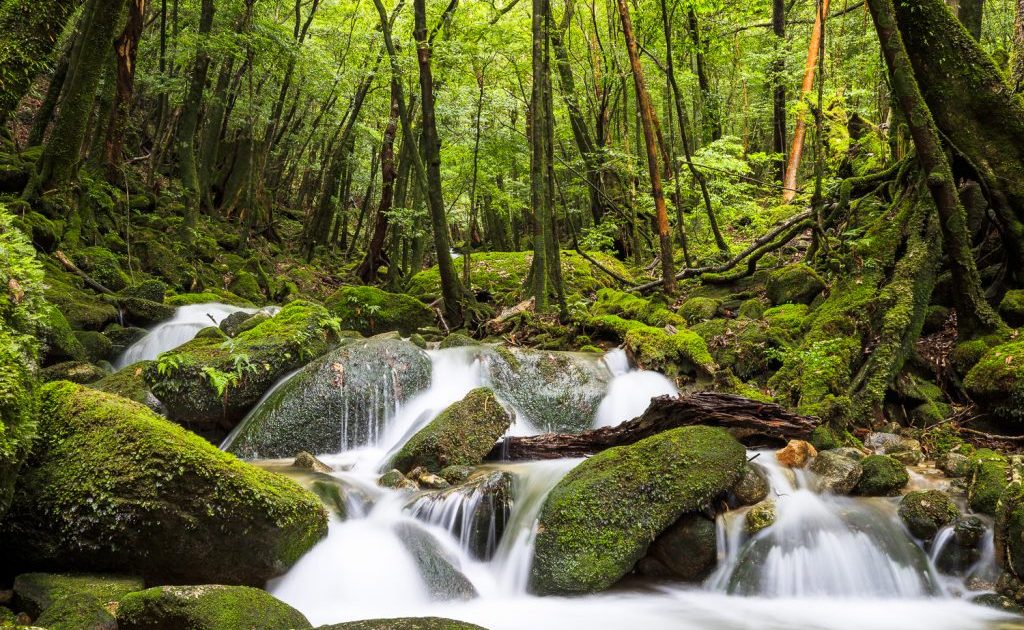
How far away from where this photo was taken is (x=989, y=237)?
25.1ft

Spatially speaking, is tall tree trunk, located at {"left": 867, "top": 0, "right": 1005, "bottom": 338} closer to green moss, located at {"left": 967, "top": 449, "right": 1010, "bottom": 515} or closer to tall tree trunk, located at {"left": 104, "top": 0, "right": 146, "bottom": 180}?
green moss, located at {"left": 967, "top": 449, "right": 1010, "bottom": 515}

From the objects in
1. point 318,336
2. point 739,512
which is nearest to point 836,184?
point 739,512

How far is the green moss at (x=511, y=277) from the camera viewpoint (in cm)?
1430

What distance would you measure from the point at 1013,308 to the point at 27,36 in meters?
15.3

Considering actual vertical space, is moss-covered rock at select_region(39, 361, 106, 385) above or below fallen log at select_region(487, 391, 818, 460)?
above

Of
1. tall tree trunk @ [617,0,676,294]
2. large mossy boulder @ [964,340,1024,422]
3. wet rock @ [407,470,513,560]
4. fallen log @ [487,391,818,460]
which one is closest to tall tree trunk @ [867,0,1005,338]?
large mossy boulder @ [964,340,1024,422]

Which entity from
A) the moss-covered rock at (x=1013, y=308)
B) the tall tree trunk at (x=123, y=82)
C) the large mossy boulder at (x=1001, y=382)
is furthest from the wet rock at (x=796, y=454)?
the tall tree trunk at (x=123, y=82)

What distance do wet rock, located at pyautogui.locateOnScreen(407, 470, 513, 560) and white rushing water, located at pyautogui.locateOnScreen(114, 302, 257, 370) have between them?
5464 millimetres

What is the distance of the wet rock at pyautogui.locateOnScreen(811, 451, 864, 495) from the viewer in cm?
539

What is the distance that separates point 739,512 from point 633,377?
3.74m

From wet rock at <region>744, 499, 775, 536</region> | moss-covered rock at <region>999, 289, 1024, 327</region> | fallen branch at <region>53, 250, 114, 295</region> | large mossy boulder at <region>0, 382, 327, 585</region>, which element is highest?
fallen branch at <region>53, 250, 114, 295</region>

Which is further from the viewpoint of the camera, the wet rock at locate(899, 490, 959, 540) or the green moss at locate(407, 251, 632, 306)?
the green moss at locate(407, 251, 632, 306)

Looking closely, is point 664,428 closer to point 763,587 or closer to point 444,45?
point 763,587

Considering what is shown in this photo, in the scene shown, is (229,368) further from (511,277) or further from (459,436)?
(511,277)
